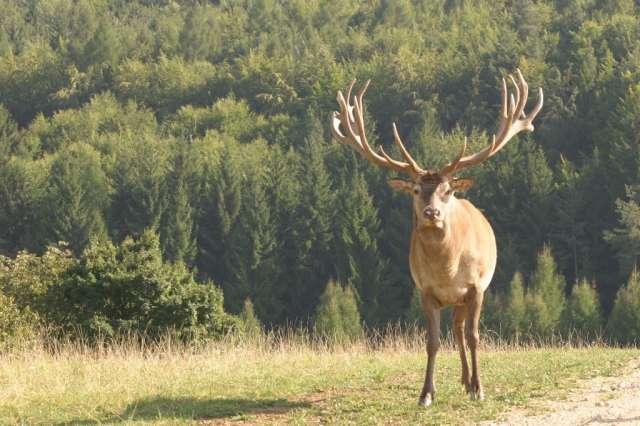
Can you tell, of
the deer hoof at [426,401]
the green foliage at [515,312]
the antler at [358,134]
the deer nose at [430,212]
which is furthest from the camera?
the green foliage at [515,312]

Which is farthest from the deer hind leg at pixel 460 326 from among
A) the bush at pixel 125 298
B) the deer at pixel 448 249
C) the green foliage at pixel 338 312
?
the green foliage at pixel 338 312

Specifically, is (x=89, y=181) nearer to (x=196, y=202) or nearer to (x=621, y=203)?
(x=196, y=202)

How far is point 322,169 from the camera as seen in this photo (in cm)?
8750

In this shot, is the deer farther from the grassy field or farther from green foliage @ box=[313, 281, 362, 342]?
green foliage @ box=[313, 281, 362, 342]

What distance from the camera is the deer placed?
36.9ft

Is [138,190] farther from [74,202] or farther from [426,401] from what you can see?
[426,401]

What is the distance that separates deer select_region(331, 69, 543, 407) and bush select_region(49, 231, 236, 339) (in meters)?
9.46

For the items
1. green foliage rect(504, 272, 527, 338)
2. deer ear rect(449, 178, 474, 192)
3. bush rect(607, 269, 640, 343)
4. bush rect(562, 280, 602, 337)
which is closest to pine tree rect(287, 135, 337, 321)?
green foliage rect(504, 272, 527, 338)

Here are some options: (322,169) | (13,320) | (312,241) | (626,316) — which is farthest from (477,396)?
(322,169)

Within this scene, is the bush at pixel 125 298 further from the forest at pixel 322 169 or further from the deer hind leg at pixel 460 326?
the deer hind leg at pixel 460 326

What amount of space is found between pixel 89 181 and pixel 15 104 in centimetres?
4514

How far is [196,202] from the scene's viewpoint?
86.6m

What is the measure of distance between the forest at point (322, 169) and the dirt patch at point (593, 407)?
13.5m

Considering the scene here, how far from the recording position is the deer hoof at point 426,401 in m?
11.2
